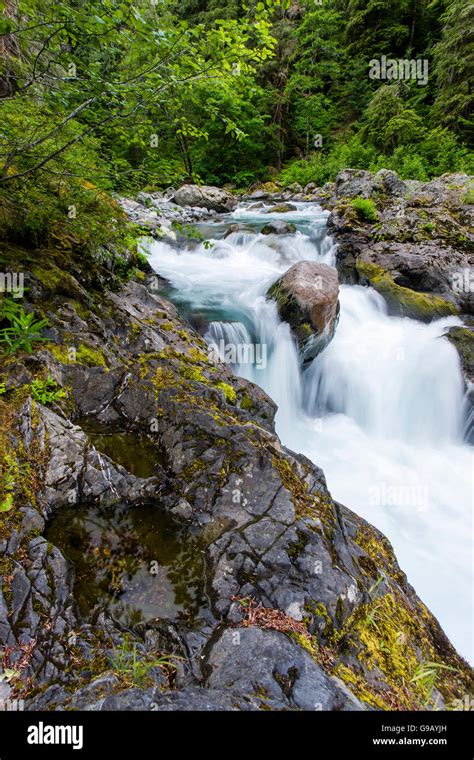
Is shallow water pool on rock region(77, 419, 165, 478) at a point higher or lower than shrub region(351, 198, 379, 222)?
lower

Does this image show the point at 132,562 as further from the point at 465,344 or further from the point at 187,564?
the point at 465,344

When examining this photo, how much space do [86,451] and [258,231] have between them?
12718 mm

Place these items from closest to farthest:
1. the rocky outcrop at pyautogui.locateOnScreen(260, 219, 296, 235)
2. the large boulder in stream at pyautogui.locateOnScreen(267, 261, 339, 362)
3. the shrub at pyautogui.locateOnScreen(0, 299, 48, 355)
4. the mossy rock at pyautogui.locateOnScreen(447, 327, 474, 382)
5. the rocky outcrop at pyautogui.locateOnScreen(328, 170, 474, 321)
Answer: the shrub at pyautogui.locateOnScreen(0, 299, 48, 355), the large boulder in stream at pyautogui.locateOnScreen(267, 261, 339, 362), the mossy rock at pyautogui.locateOnScreen(447, 327, 474, 382), the rocky outcrop at pyautogui.locateOnScreen(328, 170, 474, 321), the rocky outcrop at pyautogui.locateOnScreen(260, 219, 296, 235)

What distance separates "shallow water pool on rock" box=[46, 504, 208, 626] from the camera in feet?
7.36

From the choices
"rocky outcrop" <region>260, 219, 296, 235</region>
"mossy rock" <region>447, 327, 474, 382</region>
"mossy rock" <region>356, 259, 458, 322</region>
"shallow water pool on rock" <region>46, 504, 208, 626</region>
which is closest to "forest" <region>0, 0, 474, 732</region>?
"shallow water pool on rock" <region>46, 504, 208, 626</region>

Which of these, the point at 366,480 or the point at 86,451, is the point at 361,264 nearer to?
the point at 366,480

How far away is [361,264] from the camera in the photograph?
1068 centimetres

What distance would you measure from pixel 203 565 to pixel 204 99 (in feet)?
12.5

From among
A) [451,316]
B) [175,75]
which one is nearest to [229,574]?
[175,75]

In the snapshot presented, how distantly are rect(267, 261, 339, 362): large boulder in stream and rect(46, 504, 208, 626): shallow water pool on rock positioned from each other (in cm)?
559

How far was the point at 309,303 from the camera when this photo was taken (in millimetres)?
7281

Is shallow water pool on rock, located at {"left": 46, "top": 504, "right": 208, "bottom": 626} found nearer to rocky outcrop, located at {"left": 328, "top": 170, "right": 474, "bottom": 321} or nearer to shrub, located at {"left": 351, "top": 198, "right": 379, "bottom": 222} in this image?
rocky outcrop, located at {"left": 328, "top": 170, "right": 474, "bottom": 321}

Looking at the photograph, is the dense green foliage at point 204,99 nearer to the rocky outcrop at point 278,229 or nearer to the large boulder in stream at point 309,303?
the large boulder in stream at point 309,303

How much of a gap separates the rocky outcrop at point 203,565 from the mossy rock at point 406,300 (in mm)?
7395
